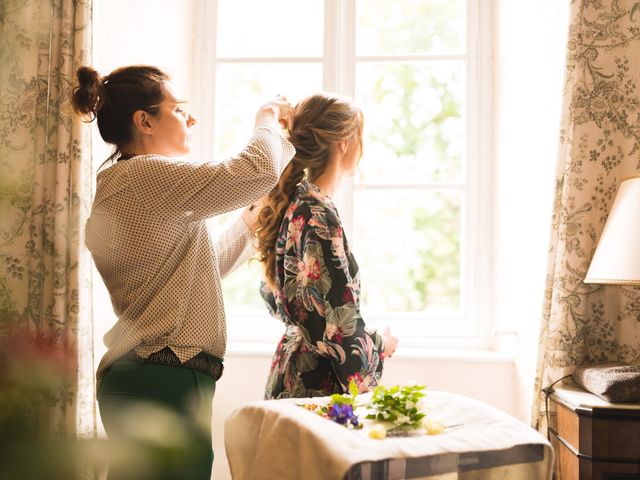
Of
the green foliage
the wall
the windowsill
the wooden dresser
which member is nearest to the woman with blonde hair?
the green foliage

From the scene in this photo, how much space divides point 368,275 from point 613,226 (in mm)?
1413

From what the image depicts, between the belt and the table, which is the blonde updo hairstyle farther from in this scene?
the table

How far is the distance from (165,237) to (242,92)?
1.82 metres

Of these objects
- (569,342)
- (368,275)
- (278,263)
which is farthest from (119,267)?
(368,275)

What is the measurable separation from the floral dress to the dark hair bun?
547 mm

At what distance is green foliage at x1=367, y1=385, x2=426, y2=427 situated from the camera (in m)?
1.19

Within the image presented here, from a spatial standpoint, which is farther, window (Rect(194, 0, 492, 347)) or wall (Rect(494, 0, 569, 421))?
window (Rect(194, 0, 492, 347))

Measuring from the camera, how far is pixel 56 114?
1728 mm

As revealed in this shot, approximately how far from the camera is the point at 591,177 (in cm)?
199

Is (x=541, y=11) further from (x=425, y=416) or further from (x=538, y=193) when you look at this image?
(x=425, y=416)

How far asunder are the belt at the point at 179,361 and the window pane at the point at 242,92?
1.76 metres

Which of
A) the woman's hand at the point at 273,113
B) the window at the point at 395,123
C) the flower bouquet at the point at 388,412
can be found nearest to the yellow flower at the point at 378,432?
→ the flower bouquet at the point at 388,412

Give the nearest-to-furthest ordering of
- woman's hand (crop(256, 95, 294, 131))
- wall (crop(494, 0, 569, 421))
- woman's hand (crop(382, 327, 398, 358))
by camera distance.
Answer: woman's hand (crop(256, 95, 294, 131)), woman's hand (crop(382, 327, 398, 358)), wall (crop(494, 0, 569, 421))

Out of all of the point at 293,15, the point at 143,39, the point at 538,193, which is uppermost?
the point at 293,15
